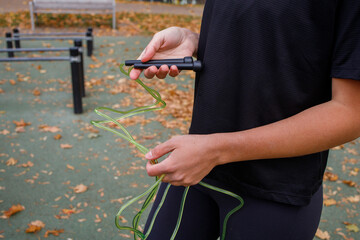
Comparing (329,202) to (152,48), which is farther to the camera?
(329,202)

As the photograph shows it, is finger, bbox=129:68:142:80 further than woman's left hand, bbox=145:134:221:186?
Yes

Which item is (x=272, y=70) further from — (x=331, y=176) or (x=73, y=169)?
(x=331, y=176)

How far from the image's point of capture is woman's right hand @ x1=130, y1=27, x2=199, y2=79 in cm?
114

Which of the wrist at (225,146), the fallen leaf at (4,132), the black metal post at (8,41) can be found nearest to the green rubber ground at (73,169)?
the fallen leaf at (4,132)

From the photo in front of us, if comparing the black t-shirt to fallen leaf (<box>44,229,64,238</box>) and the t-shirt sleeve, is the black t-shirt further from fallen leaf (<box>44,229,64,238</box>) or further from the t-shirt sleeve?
fallen leaf (<box>44,229,64,238</box>)

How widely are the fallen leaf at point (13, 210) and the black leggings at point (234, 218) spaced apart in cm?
225

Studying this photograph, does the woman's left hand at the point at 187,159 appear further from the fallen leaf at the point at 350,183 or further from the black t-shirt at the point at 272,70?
the fallen leaf at the point at 350,183

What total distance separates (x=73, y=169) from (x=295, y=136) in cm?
331

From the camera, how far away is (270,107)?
103cm

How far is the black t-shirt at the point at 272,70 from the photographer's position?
0.91m

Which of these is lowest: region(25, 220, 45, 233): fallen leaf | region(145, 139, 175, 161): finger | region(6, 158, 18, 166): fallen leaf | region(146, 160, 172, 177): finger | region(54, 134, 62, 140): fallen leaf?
region(25, 220, 45, 233): fallen leaf

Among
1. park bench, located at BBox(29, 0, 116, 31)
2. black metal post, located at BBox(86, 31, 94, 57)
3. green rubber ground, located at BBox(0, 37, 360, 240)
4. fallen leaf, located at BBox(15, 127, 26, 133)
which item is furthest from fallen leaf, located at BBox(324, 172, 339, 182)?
park bench, located at BBox(29, 0, 116, 31)

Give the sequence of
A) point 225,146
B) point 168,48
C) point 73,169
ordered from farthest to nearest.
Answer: point 73,169, point 168,48, point 225,146

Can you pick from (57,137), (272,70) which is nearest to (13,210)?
(57,137)
